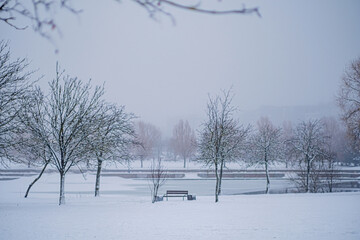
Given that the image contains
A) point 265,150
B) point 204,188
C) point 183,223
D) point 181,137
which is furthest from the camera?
point 181,137

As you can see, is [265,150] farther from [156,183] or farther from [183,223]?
[183,223]

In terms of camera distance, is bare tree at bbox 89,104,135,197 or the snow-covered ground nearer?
the snow-covered ground

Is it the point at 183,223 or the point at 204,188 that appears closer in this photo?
the point at 183,223

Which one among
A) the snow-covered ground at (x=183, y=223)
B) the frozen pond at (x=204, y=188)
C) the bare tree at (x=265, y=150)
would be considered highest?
the bare tree at (x=265, y=150)

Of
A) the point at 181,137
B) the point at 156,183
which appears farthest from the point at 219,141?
the point at 181,137

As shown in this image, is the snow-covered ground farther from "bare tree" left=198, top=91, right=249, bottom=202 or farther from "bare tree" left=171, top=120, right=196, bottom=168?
"bare tree" left=171, top=120, right=196, bottom=168

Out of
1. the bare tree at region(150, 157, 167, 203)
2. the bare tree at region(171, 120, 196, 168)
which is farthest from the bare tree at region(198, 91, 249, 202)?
the bare tree at region(171, 120, 196, 168)

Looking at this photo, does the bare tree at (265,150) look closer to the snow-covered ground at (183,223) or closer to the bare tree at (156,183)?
the bare tree at (156,183)

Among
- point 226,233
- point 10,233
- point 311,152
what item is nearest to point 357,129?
point 311,152

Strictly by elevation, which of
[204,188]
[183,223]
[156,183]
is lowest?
[204,188]

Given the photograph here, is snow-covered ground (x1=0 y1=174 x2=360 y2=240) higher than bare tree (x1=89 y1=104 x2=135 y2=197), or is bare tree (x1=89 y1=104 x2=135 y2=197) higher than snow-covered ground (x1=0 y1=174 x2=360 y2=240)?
bare tree (x1=89 y1=104 x2=135 y2=197)

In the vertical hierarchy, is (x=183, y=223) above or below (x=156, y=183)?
below

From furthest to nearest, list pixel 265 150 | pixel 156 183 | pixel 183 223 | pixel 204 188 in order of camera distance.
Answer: pixel 204 188, pixel 265 150, pixel 156 183, pixel 183 223

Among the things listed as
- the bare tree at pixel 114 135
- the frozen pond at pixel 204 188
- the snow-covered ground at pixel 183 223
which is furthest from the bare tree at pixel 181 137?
the snow-covered ground at pixel 183 223
